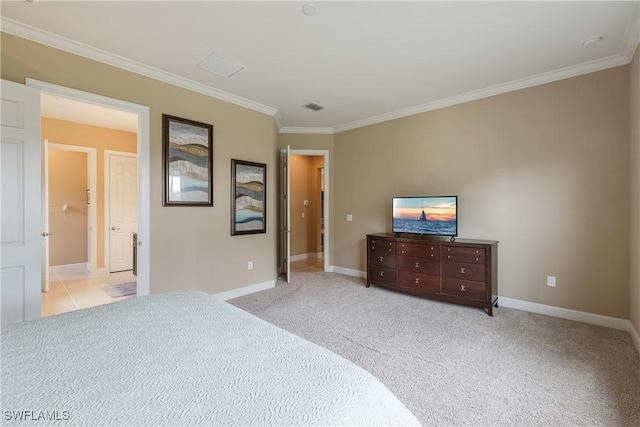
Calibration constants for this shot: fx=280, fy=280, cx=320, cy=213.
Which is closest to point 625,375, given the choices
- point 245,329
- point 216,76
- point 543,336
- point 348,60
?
point 543,336

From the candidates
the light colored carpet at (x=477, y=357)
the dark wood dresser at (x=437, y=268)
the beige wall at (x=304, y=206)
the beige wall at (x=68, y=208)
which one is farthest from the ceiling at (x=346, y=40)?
the beige wall at (x=68, y=208)

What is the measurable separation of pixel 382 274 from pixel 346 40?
3.06 meters

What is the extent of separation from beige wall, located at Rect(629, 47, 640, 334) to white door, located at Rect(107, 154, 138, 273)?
685 centimetres

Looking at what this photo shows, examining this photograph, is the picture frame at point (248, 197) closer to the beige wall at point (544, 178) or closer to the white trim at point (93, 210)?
the beige wall at point (544, 178)

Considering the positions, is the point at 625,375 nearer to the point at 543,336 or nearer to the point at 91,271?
the point at 543,336

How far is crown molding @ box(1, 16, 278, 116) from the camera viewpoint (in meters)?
2.35

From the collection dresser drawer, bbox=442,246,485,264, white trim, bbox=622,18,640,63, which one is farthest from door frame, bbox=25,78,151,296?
white trim, bbox=622,18,640,63

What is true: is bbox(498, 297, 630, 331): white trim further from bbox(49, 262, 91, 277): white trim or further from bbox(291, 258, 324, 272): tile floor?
bbox(49, 262, 91, 277): white trim

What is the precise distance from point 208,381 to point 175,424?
0.19 meters

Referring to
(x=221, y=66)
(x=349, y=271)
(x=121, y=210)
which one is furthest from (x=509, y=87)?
(x=121, y=210)

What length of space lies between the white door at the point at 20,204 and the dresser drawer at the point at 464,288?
13.4 feet

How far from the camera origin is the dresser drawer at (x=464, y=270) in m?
3.28

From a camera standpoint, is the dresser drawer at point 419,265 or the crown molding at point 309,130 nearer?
the dresser drawer at point 419,265

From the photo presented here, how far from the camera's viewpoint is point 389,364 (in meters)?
2.21
